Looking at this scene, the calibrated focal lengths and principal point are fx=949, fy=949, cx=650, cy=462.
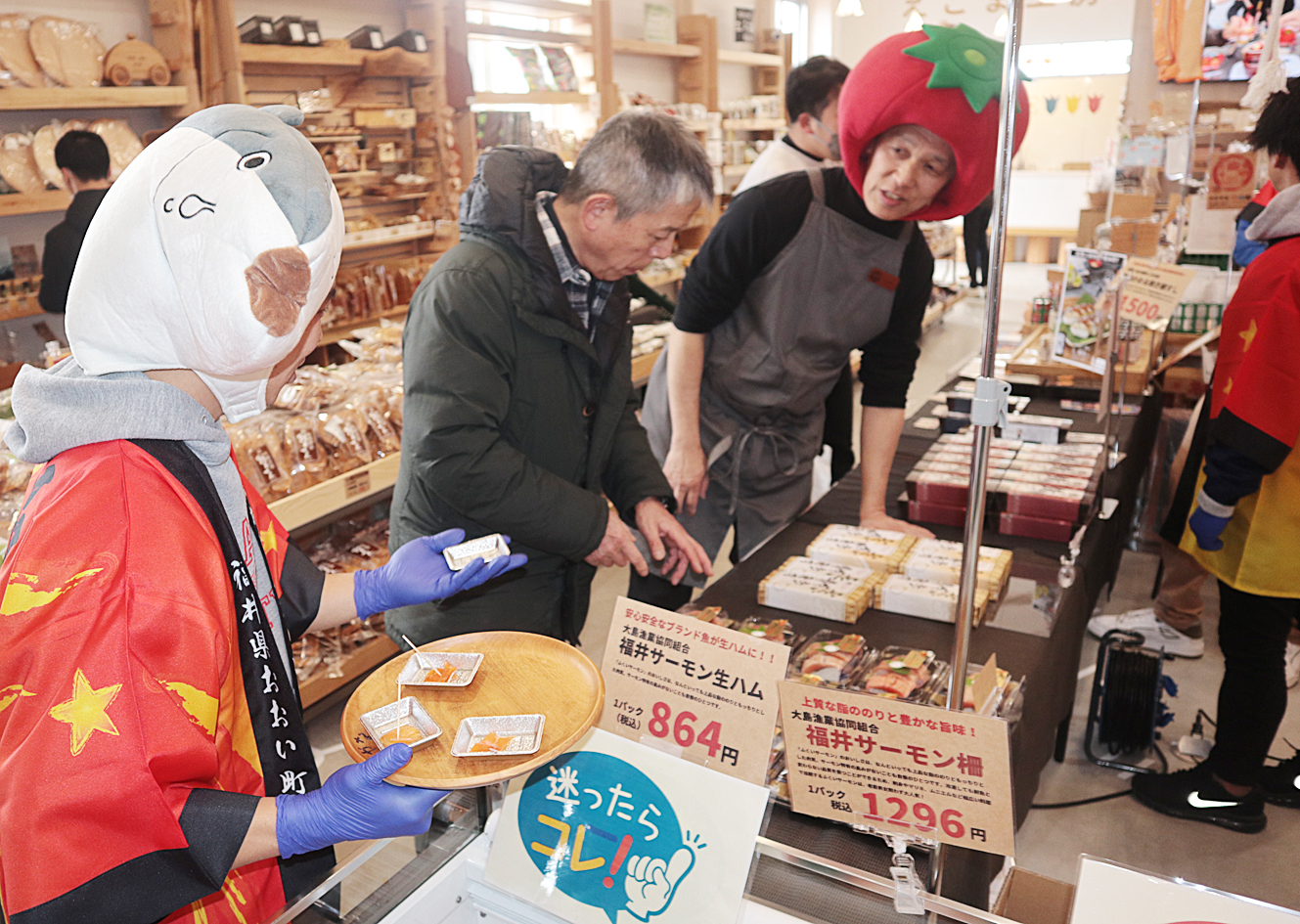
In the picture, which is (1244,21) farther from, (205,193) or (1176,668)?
(205,193)

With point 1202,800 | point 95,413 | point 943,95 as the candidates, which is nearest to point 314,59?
point 943,95

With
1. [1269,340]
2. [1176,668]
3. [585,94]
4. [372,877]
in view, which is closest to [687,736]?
[372,877]

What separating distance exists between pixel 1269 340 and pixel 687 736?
172 centimetres

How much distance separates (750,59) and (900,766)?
25.7 feet

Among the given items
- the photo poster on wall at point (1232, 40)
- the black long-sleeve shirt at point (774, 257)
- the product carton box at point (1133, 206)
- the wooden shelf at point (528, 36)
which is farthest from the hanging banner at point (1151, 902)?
the photo poster on wall at point (1232, 40)

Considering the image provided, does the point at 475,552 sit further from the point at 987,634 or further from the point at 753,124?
the point at 753,124

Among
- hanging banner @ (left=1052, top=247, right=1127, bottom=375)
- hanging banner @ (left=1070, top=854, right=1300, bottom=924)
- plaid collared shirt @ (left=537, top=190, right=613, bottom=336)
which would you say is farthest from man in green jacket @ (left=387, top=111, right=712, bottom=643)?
hanging banner @ (left=1052, top=247, right=1127, bottom=375)

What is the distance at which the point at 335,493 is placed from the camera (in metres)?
2.87

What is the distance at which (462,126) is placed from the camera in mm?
4461

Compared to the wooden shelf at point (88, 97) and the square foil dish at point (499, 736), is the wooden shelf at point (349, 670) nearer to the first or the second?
the wooden shelf at point (88, 97)

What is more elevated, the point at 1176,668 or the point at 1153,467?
the point at 1153,467

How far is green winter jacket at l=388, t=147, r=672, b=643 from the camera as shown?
5.29 feet

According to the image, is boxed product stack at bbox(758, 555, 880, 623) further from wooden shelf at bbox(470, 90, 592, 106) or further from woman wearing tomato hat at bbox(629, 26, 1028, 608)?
wooden shelf at bbox(470, 90, 592, 106)

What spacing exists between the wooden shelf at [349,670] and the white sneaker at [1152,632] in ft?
8.30
